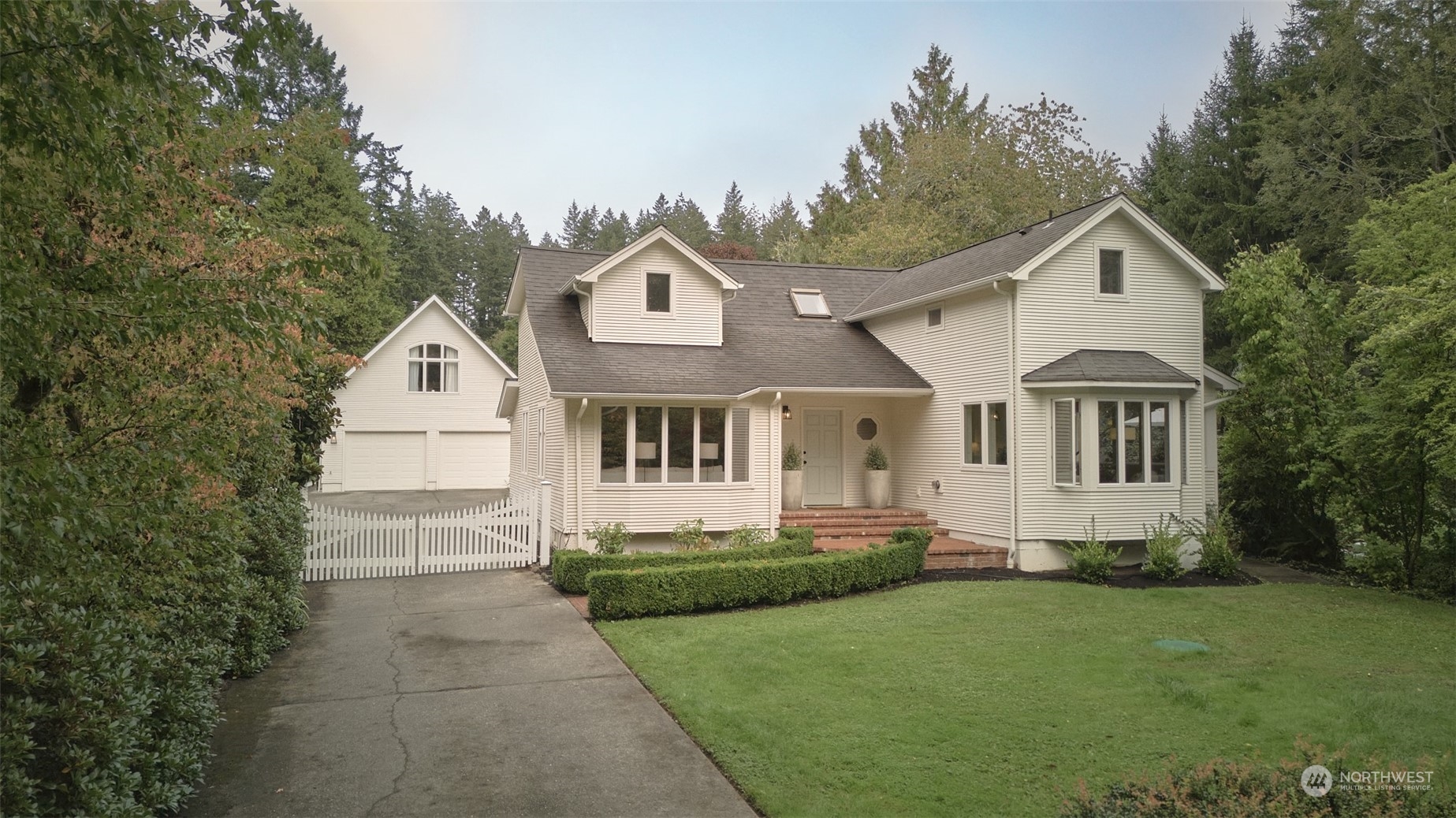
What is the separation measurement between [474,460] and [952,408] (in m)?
18.9

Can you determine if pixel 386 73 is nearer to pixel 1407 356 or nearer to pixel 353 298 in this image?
pixel 1407 356

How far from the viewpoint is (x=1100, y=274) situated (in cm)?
1622

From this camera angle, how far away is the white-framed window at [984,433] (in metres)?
16.1

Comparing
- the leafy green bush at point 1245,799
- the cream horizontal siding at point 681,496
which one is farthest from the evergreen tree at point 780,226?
the leafy green bush at point 1245,799

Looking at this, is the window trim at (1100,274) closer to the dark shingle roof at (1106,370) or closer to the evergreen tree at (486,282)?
the dark shingle roof at (1106,370)

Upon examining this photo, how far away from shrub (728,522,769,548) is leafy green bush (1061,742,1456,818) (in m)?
10.2

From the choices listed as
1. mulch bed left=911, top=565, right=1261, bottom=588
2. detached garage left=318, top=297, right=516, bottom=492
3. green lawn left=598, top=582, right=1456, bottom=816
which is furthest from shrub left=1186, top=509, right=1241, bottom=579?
detached garage left=318, top=297, right=516, bottom=492

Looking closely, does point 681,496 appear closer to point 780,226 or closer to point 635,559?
point 635,559

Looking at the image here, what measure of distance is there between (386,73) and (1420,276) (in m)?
15.8

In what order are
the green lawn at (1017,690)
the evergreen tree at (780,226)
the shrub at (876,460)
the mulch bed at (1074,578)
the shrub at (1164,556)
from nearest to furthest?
1. the green lawn at (1017,690)
2. the mulch bed at (1074,578)
3. the shrub at (1164,556)
4. the shrub at (876,460)
5. the evergreen tree at (780,226)

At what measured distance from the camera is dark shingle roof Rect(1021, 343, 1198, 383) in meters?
15.1

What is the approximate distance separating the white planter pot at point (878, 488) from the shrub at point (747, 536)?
3072mm

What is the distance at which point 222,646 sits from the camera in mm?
7453

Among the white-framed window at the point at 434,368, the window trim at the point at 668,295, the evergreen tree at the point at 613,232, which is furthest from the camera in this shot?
the evergreen tree at the point at 613,232
